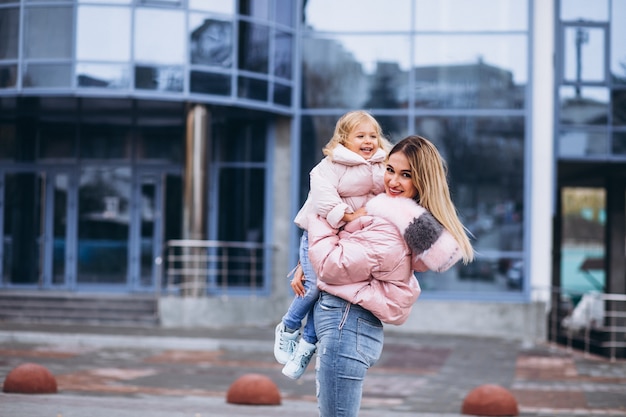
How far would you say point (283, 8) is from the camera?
22500 millimetres

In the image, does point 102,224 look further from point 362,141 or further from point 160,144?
point 362,141

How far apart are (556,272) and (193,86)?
37.8ft

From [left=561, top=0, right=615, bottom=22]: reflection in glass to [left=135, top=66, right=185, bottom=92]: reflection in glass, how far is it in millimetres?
7859

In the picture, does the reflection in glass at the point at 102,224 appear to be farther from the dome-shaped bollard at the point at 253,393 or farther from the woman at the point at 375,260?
the woman at the point at 375,260

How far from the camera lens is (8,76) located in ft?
68.9

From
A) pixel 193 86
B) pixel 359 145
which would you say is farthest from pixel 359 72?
pixel 359 145

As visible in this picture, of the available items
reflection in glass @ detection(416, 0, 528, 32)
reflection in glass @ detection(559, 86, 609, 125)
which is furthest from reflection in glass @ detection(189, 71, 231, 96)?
reflection in glass @ detection(559, 86, 609, 125)

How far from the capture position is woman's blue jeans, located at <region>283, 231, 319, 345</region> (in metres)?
4.89

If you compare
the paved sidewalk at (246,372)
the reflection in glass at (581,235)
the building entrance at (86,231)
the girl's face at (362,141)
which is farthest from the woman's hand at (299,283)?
the reflection in glass at (581,235)

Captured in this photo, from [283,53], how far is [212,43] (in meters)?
1.77

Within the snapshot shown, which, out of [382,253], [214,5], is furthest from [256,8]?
[382,253]

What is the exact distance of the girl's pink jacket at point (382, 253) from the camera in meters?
4.69

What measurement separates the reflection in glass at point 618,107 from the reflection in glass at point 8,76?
38.3 feet

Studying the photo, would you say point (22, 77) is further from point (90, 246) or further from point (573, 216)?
point (573, 216)
